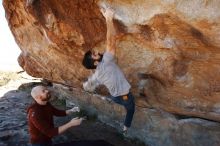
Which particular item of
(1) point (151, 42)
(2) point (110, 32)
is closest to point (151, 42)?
(1) point (151, 42)

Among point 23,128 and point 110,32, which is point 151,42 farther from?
point 23,128

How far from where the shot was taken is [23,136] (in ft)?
25.8

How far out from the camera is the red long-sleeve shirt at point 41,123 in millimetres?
5664

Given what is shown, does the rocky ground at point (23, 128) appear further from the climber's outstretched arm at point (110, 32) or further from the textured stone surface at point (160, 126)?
the climber's outstretched arm at point (110, 32)

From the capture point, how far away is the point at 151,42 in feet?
20.3

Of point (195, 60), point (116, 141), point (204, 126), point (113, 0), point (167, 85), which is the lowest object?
point (116, 141)

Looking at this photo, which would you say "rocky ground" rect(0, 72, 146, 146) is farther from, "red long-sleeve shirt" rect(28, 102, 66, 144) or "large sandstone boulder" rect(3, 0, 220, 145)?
"red long-sleeve shirt" rect(28, 102, 66, 144)

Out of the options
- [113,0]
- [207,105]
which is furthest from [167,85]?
[113,0]

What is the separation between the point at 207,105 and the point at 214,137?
1.78 feet

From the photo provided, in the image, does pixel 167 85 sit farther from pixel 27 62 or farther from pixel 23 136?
pixel 27 62

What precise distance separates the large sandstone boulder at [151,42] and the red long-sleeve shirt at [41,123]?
1.55m

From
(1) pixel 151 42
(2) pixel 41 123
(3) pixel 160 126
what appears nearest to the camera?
(2) pixel 41 123

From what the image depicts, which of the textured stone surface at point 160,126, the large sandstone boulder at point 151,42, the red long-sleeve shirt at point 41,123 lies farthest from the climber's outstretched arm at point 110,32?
the textured stone surface at point 160,126

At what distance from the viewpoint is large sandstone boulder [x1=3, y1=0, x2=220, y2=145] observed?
5.43 meters
